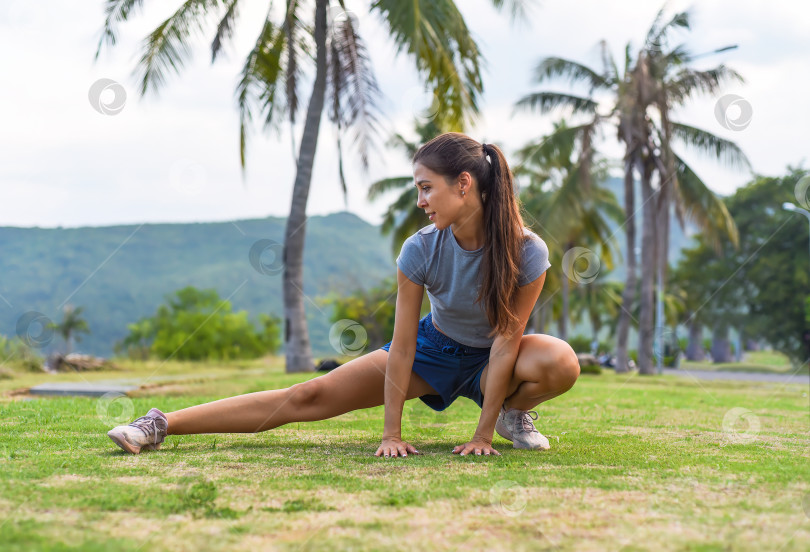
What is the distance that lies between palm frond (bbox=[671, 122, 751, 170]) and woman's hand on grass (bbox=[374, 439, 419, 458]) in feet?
56.8

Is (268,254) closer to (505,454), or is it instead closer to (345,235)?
(505,454)

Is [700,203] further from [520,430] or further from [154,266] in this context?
[154,266]

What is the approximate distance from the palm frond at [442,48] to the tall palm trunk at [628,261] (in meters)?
8.70

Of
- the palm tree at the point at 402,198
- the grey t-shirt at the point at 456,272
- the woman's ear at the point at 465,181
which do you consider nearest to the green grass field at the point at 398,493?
the grey t-shirt at the point at 456,272

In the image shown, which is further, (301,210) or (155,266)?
(155,266)

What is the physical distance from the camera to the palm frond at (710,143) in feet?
59.8

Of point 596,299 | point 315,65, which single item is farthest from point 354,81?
point 596,299

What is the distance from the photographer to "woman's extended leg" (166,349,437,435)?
351cm

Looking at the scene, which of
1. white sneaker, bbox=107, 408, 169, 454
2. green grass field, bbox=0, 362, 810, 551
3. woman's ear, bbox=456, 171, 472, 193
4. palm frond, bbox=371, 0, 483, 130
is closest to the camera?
green grass field, bbox=0, 362, 810, 551

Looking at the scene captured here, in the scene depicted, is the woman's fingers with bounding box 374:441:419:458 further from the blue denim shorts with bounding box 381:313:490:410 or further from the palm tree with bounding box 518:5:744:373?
the palm tree with bounding box 518:5:744:373

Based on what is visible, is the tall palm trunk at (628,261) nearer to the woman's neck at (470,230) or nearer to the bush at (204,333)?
the bush at (204,333)

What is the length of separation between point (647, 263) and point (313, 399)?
17357 millimetres

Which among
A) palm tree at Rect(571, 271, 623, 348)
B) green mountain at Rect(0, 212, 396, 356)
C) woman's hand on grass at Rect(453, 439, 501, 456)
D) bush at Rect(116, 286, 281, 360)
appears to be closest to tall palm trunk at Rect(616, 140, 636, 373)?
bush at Rect(116, 286, 281, 360)

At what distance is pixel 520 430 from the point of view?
3.45 meters
